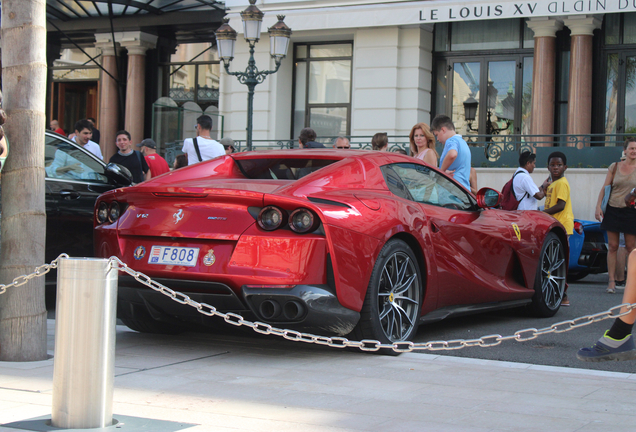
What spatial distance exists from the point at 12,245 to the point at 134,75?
18.2 meters

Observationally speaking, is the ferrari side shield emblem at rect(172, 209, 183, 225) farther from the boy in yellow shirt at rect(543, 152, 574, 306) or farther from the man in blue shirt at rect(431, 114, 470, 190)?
the boy in yellow shirt at rect(543, 152, 574, 306)

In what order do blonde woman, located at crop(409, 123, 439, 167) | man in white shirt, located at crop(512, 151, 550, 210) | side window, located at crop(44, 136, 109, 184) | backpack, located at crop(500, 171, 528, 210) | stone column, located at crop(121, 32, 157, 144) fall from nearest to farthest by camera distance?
1. side window, located at crop(44, 136, 109, 184)
2. blonde woman, located at crop(409, 123, 439, 167)
3. man in white shirt, located at crop(512, 151, 550, 210)
4. backpack, located at crop(500, 171, 528, 210)
5. stone column, located at crop(121, 32, 157, 144)

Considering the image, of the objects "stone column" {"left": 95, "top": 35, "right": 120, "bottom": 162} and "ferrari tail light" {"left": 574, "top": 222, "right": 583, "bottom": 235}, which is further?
"stone column" {"left": 95, "top": 35, "right": 120, "bottom": 162}

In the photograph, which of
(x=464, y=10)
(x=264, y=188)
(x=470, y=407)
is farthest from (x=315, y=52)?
(x=470, y=407)

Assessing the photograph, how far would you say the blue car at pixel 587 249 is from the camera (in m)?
10.9

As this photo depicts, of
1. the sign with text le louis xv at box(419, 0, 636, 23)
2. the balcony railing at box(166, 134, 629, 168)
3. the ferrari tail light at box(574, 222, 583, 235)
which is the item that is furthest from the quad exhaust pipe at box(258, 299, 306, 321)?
the sign with text le louis xv at box(419, 0, 636, 23)

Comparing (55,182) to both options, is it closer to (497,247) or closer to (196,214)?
(196,214)

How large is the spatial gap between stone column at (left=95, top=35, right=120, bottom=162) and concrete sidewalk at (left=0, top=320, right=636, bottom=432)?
59.4 feet

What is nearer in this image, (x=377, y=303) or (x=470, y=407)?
(x=470, y=407)

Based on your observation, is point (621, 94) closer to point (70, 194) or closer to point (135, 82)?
point (135, 82)

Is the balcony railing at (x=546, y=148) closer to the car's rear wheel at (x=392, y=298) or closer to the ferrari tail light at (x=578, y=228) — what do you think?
the ferrari tail light at (x=578, y=228)

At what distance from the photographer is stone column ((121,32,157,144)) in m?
22.5

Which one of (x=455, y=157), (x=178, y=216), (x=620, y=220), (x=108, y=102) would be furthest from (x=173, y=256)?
(x=108, y=102)

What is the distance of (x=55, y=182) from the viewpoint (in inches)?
286
